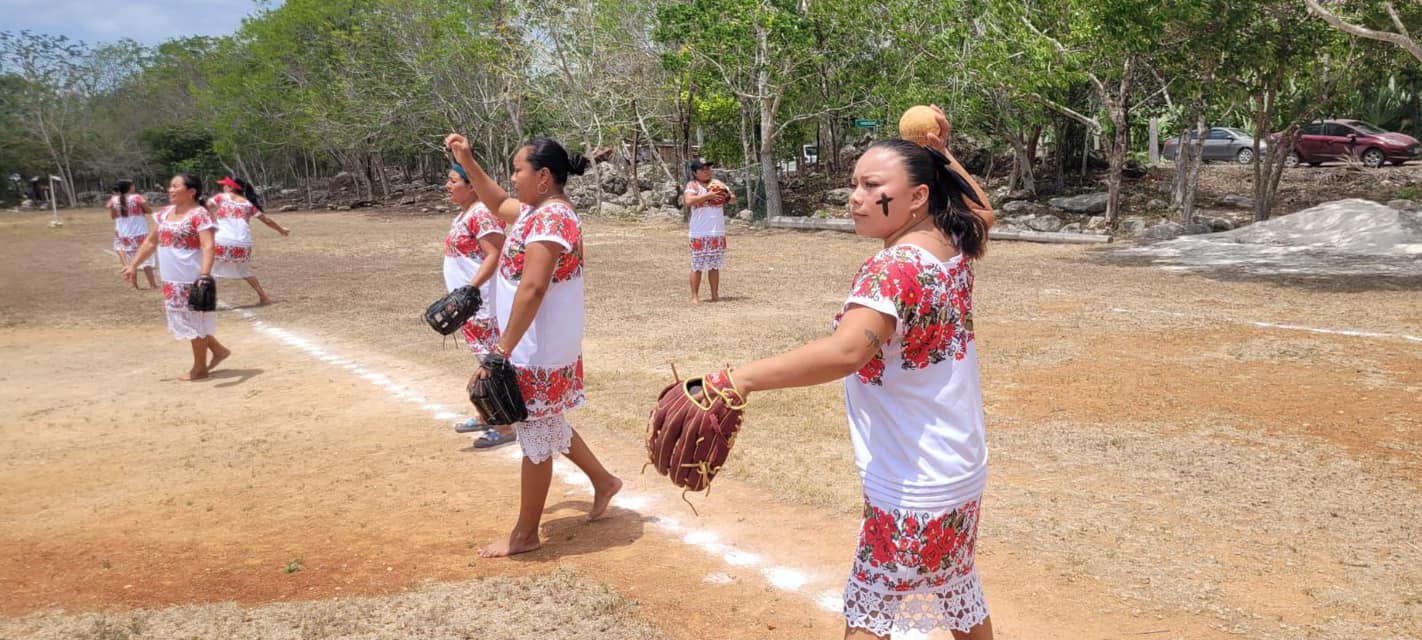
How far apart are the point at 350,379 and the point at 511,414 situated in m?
4.95

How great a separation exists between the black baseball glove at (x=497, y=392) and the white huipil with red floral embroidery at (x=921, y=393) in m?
1.91

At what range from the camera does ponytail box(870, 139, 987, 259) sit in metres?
2.45

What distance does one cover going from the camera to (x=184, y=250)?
854 centimetres

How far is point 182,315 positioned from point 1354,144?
31.6 metres

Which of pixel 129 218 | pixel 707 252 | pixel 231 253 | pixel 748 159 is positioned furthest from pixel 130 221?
pixel 748 159

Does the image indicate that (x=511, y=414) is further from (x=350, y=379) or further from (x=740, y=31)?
(x=740, y=31)

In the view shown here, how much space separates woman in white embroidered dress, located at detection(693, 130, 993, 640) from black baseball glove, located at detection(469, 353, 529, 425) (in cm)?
185

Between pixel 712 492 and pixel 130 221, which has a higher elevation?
pixel 130 221

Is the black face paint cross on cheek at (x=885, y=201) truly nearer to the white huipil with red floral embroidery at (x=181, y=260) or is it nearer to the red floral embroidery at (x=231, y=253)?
the white huipil with red floral embroidery at (x=181, y=260)

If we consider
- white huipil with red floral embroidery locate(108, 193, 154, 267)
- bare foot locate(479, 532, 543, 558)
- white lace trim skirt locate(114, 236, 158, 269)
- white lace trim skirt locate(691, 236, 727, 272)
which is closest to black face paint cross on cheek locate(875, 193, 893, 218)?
bare foot locate(479, 532, 543, 558)

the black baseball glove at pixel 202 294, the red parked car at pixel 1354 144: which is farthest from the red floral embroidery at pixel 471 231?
the red parked car at pixel 1354 144

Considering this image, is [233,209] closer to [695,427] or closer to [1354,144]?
[695,427]

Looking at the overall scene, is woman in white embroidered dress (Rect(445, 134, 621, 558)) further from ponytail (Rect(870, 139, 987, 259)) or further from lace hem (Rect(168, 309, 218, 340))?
lace hem (Rect(168, 309, 218, 340))

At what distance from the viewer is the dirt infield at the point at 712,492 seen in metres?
3.81
